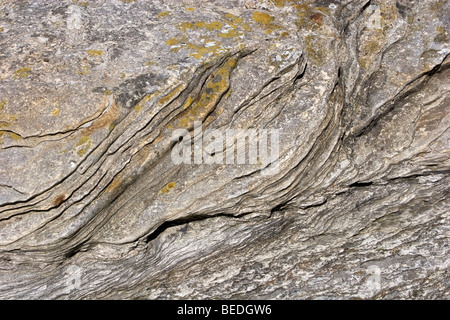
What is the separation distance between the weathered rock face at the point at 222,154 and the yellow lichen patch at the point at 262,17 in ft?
0.23

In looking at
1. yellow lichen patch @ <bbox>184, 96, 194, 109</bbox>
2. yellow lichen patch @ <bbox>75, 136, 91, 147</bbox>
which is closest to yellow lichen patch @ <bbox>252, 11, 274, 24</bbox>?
yellow lichen patch @ <bbox>184, 96, 194, 109</bbox>

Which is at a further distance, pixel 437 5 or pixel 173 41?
pixel 437 5

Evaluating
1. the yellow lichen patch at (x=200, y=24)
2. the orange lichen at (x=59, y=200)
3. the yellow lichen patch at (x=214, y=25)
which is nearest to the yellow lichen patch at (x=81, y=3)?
the yellow lichen patch at (x=200, y=24)

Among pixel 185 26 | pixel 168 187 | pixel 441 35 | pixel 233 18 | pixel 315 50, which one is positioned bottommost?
pixel 168 187

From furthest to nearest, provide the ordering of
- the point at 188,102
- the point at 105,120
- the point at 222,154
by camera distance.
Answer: the point at 222,154, the point at 188,102, the point at 105,120

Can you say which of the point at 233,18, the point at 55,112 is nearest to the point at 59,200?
the point at 55,112

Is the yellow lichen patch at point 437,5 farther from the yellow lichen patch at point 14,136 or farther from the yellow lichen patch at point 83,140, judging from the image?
the yellow lichen patch at point 14,136

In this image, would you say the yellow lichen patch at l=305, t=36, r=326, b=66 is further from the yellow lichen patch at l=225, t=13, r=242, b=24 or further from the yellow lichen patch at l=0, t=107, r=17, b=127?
the yellow lichen patch at l=0, t=107, r=17, b=127

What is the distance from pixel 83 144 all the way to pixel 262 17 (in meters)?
2.85

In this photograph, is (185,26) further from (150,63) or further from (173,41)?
(150,63)

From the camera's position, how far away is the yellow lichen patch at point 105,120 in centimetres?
437

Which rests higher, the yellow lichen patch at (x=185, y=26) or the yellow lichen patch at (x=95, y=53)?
the yellow lichen patch at (x=185, y=26)

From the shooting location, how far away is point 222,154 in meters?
4.83

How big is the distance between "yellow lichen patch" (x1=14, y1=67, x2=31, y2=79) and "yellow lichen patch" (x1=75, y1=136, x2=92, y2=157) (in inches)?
41.8
